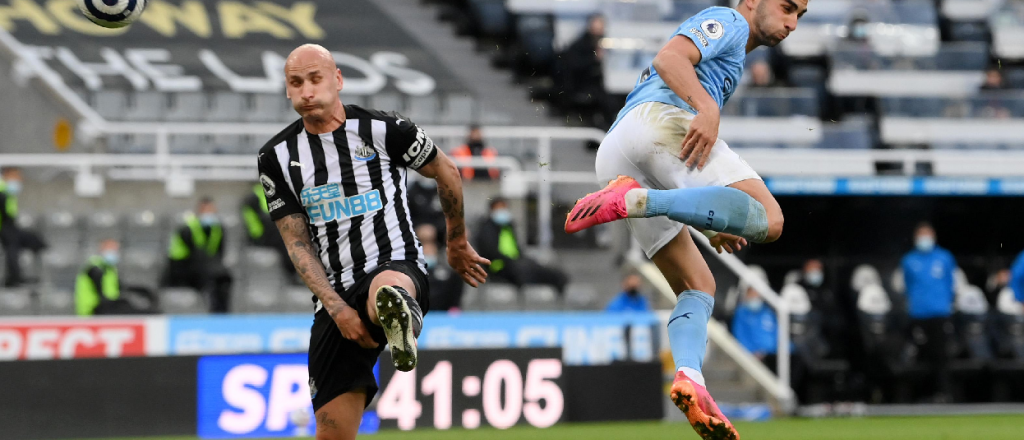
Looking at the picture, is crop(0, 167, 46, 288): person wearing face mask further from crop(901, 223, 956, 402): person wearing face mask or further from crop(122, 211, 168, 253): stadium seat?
crop(901, 223, 956, 402): person wearing face mask

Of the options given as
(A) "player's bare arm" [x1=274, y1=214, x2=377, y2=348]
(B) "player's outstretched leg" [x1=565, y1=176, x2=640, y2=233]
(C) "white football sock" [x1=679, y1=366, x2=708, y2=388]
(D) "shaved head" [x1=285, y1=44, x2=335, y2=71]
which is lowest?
(C) "white football sock" [x1=679, y1=366, x2=708, y2=388]

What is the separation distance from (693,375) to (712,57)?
129 cm

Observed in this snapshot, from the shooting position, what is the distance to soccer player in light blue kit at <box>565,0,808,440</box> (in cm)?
539

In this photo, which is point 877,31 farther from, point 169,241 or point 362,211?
point 362,211

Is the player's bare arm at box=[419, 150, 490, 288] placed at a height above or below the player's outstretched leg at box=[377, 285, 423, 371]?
above

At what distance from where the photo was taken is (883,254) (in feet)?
63.2

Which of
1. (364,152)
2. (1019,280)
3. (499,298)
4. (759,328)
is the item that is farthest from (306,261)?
(1019,280)

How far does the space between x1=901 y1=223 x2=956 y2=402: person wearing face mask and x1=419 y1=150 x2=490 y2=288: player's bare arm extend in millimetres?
11210

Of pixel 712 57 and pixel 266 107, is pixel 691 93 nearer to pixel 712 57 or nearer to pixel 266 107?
pixel 712 57

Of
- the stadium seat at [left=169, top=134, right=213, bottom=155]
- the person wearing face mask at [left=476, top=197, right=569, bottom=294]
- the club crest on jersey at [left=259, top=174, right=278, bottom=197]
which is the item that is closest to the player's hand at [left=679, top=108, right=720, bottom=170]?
the club crest on jersey at [left=259, top=174, right=278, bottom=197]

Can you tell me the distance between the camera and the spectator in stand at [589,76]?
18000mm

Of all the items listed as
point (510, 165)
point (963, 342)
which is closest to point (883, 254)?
point (963, 342)

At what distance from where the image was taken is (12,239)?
47.0 feet

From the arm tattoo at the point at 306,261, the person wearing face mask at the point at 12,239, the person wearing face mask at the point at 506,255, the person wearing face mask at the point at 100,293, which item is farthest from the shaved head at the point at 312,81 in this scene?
the person wearing face mask at the point at 12,239
